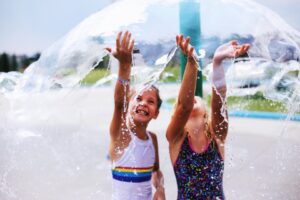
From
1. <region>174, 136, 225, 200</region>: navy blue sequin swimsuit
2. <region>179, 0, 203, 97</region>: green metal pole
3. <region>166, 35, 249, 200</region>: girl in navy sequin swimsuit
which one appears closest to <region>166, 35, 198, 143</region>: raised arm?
<region>166, 35, 249, 200</region>: girl in navy sequin swimsuit

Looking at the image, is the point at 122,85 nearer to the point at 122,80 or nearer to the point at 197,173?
the point at 122,80

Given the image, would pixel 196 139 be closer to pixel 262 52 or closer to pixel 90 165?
pixel 262 52

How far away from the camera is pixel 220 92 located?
2.25 metres

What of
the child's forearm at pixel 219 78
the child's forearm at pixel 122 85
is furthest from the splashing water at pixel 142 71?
the child's forearm at pixel 122 85

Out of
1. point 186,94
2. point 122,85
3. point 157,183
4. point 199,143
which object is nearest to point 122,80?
point 122,85

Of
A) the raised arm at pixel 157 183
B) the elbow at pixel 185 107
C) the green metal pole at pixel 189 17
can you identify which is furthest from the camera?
the green metal pole at pixel 189 17

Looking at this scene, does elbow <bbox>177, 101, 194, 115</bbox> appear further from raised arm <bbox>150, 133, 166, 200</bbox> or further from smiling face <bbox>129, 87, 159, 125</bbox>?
raised arm <bbox>150, 133, 166, 200</bbox>

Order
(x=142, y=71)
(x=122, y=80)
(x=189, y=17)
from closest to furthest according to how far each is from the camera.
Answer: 1. (x=122, y=80)
2. (x=142, y=71)
3. (x=189, y=17)

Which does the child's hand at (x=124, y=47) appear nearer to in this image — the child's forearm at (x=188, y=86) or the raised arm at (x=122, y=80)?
the raised arm at (x=122, y=80)

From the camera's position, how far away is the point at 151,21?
247cm

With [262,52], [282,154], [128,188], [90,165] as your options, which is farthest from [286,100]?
[90,165]

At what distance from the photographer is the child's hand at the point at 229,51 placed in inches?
83.9

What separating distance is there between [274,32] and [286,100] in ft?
1.71

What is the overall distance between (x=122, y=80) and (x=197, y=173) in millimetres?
627
